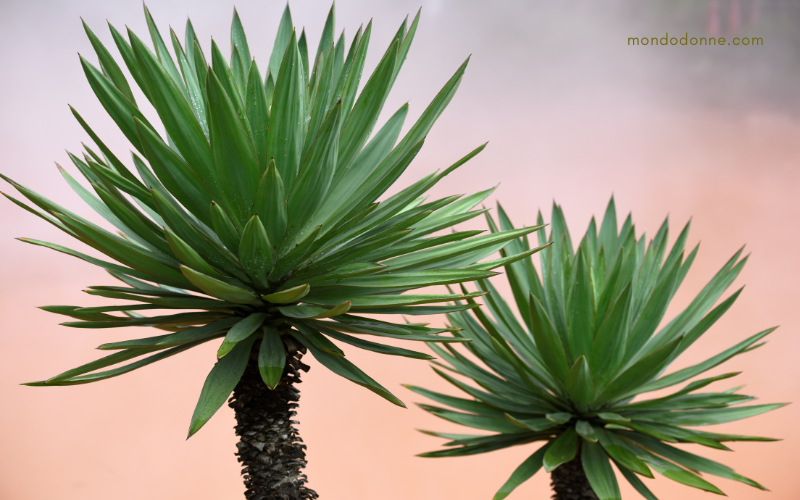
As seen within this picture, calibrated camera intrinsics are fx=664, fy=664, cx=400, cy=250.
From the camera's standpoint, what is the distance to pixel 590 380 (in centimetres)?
126

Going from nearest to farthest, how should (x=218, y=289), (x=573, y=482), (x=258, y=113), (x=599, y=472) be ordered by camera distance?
1. (x=218, y=289)
2. (x=258, y=113)
3. (x=599, y=472)
4. (x=573, y=482)

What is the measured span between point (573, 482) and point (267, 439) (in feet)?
2.33

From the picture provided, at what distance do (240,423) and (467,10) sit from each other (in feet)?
8.75

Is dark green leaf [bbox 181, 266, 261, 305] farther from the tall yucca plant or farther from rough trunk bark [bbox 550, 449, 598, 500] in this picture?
rough trunk bark [bbox 550, 449, 598, 500]

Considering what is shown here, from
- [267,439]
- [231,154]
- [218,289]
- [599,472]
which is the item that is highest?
[231,154]

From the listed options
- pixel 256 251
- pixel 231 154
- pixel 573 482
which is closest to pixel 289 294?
pixel 256 251

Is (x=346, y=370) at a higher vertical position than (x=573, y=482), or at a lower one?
higher

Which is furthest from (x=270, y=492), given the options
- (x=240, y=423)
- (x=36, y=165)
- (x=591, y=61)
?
(x=591, y=61)

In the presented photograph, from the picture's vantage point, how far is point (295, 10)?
120 inches

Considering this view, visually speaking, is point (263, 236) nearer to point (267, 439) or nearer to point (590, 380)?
point (267, 439)

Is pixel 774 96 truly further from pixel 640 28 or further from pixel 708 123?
pixel 640 28

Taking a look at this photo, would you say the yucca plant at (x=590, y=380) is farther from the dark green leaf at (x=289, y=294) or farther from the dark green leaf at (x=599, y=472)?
the dark green leaf at (x=289, y=294)

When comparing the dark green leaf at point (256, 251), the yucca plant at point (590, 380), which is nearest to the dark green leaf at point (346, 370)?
the dark green leaf at point (256, 251)

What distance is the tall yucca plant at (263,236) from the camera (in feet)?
2.78
